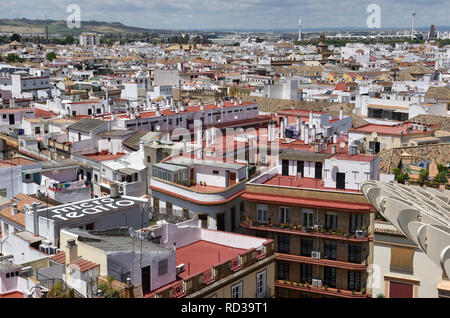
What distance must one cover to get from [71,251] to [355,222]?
5.37 metres

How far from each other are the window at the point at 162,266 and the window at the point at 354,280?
448 centimetres

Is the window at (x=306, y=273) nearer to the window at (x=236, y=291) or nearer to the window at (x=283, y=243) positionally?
the window at (x=283, y=243)

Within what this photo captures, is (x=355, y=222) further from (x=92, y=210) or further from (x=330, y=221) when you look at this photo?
(x=92, y=210)

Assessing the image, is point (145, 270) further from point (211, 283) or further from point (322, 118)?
point (322, 118)

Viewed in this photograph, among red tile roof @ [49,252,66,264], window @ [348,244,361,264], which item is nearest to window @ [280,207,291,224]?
window @ [348,244,361,264]

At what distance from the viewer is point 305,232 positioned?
35.2 feet

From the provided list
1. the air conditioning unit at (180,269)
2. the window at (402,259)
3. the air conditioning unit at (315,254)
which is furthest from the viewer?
the air conditioning unit at (315,254)

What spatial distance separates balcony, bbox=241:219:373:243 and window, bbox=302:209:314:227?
0.12 metres

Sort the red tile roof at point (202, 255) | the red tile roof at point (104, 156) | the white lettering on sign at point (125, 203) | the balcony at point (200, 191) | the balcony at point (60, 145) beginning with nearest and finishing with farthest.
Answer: the red tile roof at point (202, 255), the white lettering on sign at point (125, 203), the balcony at point (200, 191), the red tile roof at point (104, 156), the balcony at point (60, 145)

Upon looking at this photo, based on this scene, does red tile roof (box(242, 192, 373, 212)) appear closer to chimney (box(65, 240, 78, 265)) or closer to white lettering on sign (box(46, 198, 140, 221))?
white lettering on sign (box(46, 198, 140, 221))

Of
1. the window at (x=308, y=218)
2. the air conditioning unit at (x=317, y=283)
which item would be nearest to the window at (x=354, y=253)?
the air conditioning unit at (x=317, y=283)

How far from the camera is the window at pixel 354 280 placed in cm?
1054

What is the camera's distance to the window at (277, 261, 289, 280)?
10.9 metres

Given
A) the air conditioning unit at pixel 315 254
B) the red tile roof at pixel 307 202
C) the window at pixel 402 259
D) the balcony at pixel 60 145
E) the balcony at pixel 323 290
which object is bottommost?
the balcony at pixel 323 290
